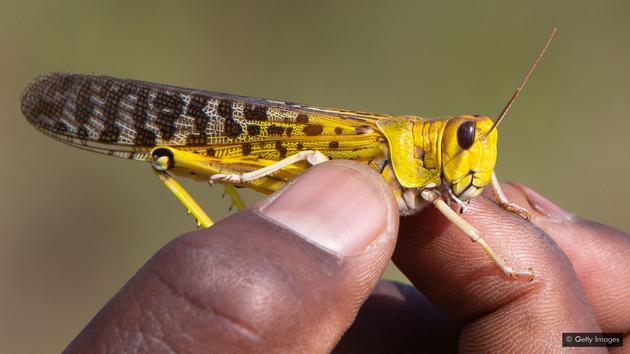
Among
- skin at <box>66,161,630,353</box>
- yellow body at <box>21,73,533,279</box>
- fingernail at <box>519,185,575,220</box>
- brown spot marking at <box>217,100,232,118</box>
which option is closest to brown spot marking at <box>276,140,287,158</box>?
yellow body at <box>21,73,533,279</box>

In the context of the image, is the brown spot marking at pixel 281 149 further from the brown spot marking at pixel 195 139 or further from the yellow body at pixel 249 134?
the brown spot marking at pixel 195 139

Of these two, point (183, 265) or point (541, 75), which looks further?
point (541, 75)

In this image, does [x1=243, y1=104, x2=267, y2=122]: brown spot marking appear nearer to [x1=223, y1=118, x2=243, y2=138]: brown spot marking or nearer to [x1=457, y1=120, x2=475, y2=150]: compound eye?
[x1=223, y1=118, x2=243, y2=138]: brown spot marking

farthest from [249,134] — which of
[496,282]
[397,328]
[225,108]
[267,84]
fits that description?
[267,84]

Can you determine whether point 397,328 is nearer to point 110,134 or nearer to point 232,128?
point 232,128

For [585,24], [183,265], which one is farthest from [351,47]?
[183,265]

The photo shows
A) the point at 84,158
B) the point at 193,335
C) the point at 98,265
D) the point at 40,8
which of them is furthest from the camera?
the point at 40,8

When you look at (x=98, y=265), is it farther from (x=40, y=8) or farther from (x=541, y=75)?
(x=541, y=75)
